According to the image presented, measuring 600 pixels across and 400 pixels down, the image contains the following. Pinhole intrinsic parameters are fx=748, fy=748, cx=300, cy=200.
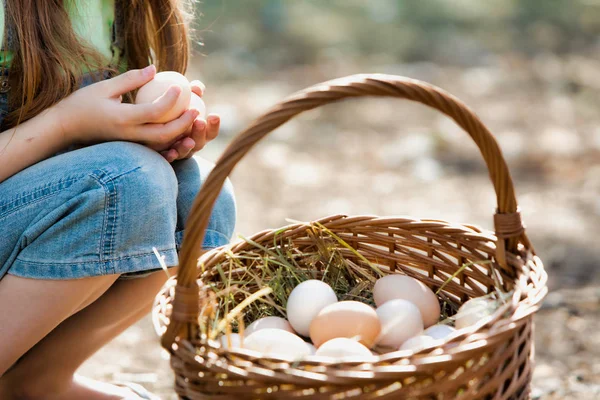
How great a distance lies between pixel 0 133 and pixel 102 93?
0.18m

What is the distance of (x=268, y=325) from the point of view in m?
1.14

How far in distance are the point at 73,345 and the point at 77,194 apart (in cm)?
31

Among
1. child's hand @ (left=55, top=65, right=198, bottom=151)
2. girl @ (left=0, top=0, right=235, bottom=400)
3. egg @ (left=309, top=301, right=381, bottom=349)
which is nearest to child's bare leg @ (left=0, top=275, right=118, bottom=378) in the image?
girl @ (left=0, top=0, right=235, bottom=400)

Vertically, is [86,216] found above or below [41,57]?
below

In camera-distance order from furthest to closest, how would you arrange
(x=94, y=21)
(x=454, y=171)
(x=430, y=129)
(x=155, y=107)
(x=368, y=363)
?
(x=430, y=129) < (x=454, y=171) < (x=94, y=21) < (x=155, y=107) < (x=368, y=363)

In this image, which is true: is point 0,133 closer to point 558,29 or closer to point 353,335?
point 353,335

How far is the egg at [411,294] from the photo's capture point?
45.8 inches

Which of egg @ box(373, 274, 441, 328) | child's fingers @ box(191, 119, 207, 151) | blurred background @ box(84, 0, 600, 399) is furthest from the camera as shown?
blurred background @ box(84, 0, 600, 399)

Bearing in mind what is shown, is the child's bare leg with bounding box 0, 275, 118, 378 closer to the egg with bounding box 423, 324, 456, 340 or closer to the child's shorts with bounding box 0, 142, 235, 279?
the child's shorts with bounding box 0, 142, 235, 279

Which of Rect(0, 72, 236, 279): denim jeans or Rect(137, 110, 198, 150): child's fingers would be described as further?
Rect(137, 110, 198, 150): child's fingers

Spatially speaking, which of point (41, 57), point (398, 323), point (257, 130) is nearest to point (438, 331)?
point (398, 323)

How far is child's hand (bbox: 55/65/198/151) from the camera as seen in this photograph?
3.92ft

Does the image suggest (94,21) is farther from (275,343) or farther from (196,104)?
(275,343)

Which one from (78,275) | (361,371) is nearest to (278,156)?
(78,275)
